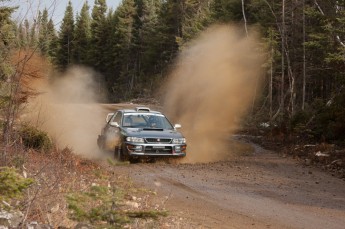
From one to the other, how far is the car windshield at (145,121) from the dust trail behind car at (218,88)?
707 cm

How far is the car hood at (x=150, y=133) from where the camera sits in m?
14.3

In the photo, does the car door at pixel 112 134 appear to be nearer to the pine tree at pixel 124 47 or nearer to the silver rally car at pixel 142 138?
the silver rally car at pixel 142 138

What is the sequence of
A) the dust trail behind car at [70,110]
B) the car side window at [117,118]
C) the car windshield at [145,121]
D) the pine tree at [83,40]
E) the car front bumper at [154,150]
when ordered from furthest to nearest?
the pine tree at [83,40] < the dust trail behind car at [70,110] < the car side window at [117,118] < the car windshield at [145,121] < the car front bumper at [154,150]

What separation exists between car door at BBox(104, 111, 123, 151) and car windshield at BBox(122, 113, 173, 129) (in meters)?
0.31

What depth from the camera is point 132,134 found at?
1430 cm

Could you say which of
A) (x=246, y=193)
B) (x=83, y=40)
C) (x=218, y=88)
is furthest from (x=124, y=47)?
(x=246, y=193)

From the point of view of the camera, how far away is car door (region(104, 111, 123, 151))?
15.2m

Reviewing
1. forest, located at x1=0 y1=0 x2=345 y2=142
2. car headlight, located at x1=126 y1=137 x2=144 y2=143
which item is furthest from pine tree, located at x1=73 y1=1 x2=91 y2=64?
car headlight, located at x1=126 y1=137 x2=144 y2=143

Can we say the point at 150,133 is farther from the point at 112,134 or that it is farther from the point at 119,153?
the point at 112,134

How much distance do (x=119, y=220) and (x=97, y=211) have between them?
0.24 m

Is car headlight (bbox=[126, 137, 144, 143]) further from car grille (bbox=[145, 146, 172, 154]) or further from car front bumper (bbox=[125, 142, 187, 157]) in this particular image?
car grille (bbox=[145, 146, 172, 154])

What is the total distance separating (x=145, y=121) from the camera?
15.9 m

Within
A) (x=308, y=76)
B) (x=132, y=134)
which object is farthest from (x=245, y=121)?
(x=132, y=134)

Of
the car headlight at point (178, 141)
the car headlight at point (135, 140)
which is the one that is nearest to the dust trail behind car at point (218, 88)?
the car headlight at point (178, 141)
